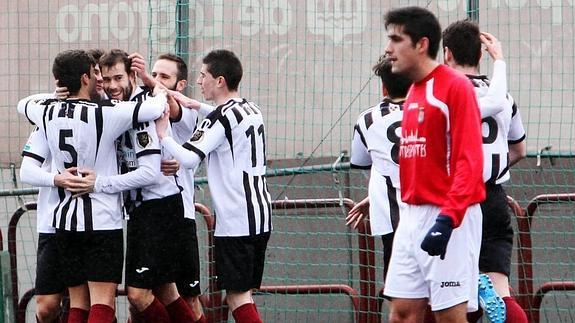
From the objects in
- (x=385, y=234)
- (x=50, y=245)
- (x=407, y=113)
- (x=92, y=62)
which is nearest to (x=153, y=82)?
(x=92, y=62)

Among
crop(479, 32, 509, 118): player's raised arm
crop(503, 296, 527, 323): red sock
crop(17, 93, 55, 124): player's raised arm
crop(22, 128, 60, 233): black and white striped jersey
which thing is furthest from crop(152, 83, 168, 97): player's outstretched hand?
crop(503, 296, 527, 323): red sock

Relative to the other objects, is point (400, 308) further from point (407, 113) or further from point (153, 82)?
point (153, 82)

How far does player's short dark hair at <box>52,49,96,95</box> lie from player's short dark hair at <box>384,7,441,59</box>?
2.25 meters

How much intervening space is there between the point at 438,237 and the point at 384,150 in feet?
5.85

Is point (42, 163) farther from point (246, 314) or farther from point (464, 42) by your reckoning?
point (464, 42)

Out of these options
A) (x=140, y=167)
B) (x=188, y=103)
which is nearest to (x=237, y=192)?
(x=140, y=167)

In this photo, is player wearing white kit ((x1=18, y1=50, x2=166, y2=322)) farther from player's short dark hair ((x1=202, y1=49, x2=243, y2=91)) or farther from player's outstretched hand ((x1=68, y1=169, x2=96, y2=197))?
player's short dark hair ((x1=202, y1=49, x2=243, y2=91))

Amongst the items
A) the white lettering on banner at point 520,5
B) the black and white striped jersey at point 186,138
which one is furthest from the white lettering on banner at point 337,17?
the black and white striped jersey at point 186,138

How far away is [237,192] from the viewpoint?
802cm

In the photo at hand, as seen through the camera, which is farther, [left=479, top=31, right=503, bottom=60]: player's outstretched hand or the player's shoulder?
[left=479, top=31, right=503, bottom=60]: player's outstretched hand

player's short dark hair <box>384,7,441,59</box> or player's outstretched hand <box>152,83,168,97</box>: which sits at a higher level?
player's short dark hair <box>384,7,441,59</box>

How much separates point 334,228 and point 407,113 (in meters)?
3.12

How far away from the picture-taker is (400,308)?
6.37m

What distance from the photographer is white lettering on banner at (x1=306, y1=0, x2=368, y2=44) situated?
30.8 feet
